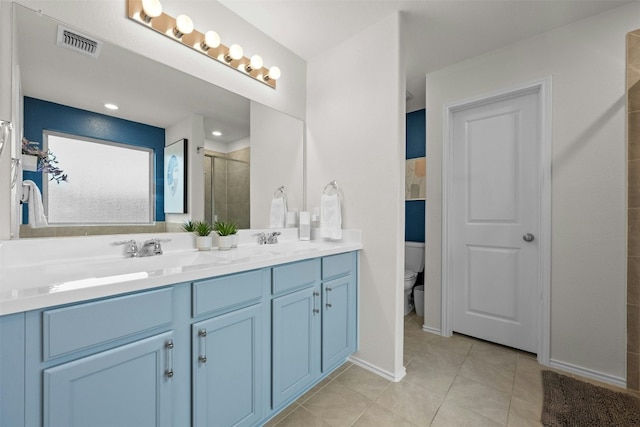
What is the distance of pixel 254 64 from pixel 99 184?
1.21 metres

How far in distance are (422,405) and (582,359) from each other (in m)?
1.20

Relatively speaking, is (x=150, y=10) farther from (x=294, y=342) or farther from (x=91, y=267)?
(x=294, y=342)

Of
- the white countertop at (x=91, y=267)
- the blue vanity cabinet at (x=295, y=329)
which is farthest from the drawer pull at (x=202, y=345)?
the blue vanity cabinet at (x=295, y=329)

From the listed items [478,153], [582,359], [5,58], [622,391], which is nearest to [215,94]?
[5,58]

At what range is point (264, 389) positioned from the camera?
134 centimetres

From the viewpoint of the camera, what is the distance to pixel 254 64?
192 cm

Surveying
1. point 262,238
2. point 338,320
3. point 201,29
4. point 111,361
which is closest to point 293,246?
point 262,238

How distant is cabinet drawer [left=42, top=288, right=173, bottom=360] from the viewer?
772 millimetres

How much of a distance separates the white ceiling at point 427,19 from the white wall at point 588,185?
0.17 metres

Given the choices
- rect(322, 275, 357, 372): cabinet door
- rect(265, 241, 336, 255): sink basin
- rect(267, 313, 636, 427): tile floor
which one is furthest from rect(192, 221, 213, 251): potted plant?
rect(267, 313, 636, 427): tile floor

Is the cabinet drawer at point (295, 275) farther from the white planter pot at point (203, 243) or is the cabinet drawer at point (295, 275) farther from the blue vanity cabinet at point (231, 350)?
the white planter pot at point (203, 243)

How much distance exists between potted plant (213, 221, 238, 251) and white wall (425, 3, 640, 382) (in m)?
2.21

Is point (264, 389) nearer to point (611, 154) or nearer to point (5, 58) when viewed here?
point (5, 58)

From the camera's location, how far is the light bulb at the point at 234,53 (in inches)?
71.1
